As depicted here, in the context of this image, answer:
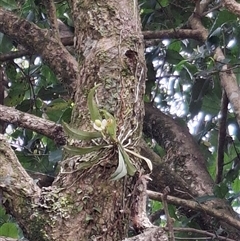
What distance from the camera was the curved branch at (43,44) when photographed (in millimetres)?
1305

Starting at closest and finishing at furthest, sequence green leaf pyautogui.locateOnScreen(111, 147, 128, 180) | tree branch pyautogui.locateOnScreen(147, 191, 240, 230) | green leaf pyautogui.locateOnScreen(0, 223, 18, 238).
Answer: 1. green leaf pyautogui.locateOnScreen(111, 147, 128, 180)
2. green leaf pyautogui.locateOnScreen(0, 223, 18, 238)
3. tree branch pyautogui.locateOnScreen(147, 191, 240, 230)

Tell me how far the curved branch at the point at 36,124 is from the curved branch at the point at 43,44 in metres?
0.30

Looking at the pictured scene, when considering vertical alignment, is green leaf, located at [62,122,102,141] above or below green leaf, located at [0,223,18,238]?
above

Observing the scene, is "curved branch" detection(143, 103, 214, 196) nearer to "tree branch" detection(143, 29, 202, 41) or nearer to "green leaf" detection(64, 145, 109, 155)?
"tree branch" detection(143, 29, 202, 41)

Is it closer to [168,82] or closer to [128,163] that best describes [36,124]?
[128,163]

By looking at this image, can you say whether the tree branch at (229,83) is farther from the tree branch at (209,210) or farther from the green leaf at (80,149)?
the green leaf at (80,149)

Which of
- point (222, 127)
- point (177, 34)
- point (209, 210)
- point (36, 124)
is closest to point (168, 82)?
point (177, 34)

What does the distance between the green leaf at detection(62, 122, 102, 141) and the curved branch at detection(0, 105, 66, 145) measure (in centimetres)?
22

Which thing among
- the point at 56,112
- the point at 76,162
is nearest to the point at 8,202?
the point at 76,162

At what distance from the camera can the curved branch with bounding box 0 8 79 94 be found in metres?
1.30

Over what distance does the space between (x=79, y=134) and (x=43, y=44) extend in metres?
0.67

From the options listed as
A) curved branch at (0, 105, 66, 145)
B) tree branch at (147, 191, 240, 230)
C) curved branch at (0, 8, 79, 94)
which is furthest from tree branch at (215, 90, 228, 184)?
curved branch at (0, 105, 66, 145)

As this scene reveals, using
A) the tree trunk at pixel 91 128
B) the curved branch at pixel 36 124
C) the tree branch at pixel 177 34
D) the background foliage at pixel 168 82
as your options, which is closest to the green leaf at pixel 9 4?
the background foliage at pixel 168 82

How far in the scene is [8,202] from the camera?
29.3 inches
